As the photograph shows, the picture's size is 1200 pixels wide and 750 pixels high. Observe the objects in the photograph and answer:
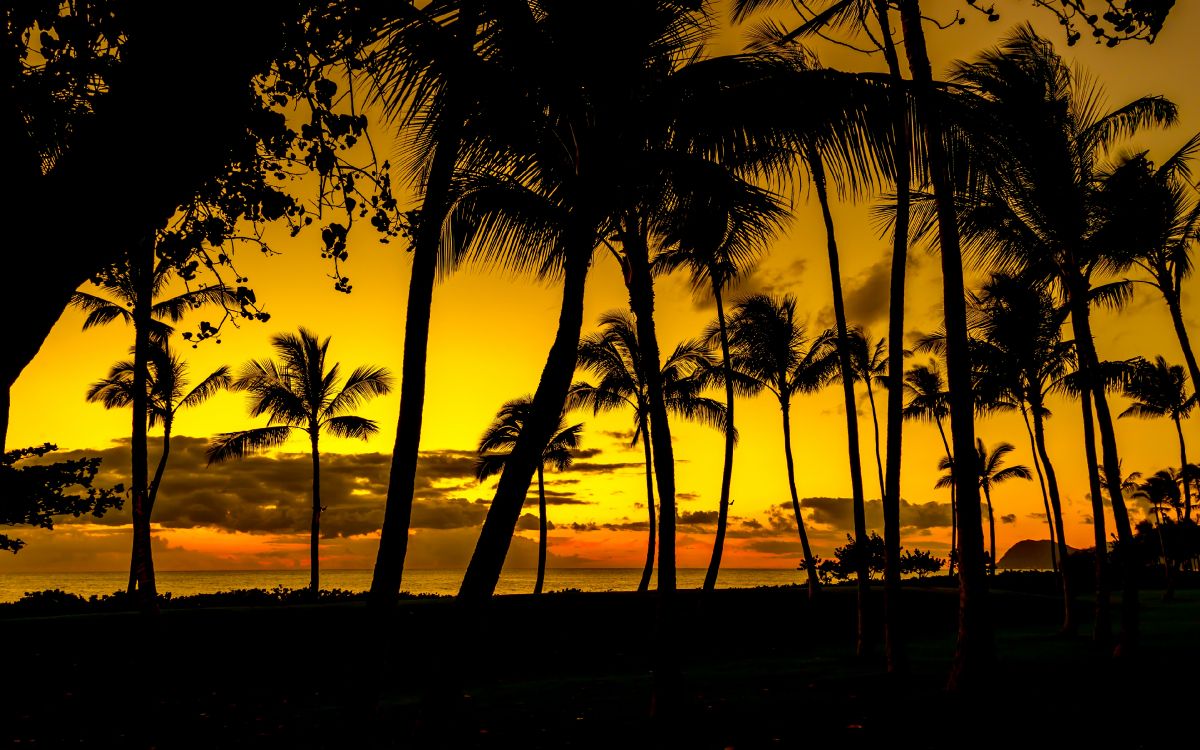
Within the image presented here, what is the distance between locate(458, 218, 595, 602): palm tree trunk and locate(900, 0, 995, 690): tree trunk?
4.62 meters

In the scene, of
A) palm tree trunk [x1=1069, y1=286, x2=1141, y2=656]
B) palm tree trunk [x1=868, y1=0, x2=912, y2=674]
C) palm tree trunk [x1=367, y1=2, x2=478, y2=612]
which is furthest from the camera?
palm tree trunk [x1=1069, y1=286, x2=1141, y2=656]

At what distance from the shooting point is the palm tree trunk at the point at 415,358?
344 inches

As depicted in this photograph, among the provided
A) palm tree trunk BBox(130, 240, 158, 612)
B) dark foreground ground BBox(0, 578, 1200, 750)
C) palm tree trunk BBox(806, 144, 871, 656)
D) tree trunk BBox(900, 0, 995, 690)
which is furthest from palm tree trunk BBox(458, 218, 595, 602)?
palm tree trunk BBox(130, 240, 158, 612)

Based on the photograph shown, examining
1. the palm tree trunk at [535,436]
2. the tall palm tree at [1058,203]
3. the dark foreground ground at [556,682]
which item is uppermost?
the tall palm tree at [1058,203]

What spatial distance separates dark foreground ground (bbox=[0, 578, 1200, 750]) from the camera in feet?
30.8

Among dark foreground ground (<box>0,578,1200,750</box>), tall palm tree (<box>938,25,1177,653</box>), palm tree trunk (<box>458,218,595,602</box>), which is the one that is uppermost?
tall palm tree (<box>938,25,1177,653</box>)

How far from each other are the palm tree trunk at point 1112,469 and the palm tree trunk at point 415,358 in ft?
41.9

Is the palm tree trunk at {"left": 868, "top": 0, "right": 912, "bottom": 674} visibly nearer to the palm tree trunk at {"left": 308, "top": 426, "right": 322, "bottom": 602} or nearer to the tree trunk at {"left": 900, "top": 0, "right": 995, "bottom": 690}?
the tree trunk at {"left": 900, "top": 0, "right": 995, "bottom": 690}

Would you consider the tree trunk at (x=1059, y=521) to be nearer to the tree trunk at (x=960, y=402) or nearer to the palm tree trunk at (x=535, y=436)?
the tree trunk at (x=960, y=402)

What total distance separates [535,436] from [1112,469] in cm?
1288

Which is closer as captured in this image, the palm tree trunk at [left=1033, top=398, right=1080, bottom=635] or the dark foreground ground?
the dark foreground ground

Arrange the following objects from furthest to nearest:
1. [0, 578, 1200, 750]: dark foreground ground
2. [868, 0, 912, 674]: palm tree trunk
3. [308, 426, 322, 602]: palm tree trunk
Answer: [308, 426, 322, 602]: palm tree trunk, [868, 0, 912, 674]: palm tree trunk, [0, 578, 1200, 750]: dark foreground ground

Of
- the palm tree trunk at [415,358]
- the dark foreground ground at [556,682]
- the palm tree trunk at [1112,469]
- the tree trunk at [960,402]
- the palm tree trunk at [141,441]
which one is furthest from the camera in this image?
the palm tree trunk at [141,441]

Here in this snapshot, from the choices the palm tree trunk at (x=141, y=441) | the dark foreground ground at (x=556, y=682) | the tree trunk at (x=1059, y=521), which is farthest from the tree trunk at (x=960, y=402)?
the palm tree trunk at (x=141, y=441)
